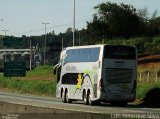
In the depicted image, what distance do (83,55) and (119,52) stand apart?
11.3 feet

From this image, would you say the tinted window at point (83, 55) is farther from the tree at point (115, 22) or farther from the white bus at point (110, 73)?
the tree at point (115, 22)

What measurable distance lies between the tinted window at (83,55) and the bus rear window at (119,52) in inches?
30.3

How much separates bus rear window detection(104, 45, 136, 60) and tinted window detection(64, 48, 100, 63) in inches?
30.3

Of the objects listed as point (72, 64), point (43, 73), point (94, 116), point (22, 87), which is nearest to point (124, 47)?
point (72, 64)

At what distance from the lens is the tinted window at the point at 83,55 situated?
3803cm

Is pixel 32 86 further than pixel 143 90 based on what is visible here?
Yes

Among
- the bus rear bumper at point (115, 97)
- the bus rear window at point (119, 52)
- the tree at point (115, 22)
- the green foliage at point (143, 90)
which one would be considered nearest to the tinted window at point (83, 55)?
the bus rear window at point (119, 52)

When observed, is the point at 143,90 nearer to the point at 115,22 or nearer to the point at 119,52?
the point at 119,52

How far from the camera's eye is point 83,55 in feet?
131

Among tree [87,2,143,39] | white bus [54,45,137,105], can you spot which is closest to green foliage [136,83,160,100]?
white bus [54,45,137,105]

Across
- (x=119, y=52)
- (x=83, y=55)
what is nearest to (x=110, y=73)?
(x=119, y=52)

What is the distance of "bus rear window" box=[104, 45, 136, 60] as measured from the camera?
1460 inches

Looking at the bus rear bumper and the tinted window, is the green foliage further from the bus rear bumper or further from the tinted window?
the tinted window

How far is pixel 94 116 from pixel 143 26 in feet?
Answer: 328
